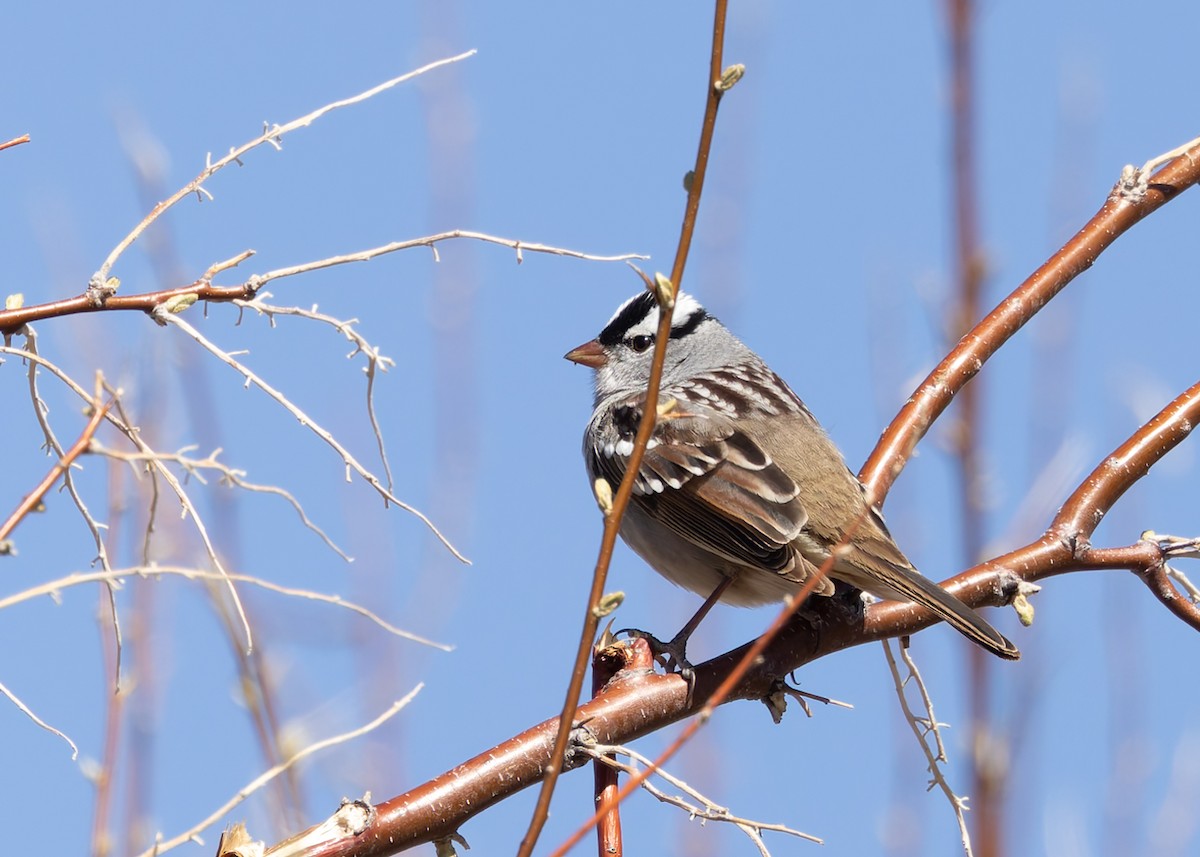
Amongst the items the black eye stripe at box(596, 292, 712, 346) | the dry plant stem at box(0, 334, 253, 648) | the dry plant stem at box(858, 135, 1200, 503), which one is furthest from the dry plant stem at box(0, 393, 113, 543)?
the black eye stripe at box(596, 292, 712, 346)

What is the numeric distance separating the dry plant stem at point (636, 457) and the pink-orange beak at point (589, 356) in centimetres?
356

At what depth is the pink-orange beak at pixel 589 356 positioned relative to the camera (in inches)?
203

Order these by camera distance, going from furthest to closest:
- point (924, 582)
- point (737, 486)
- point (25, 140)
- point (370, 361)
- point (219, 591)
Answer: point (737, 486) → point (924, 582) → point (219, 591) → point (370, 361) → point (25, 140)

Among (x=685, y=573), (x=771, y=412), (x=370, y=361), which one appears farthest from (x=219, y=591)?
(x=771, y=412)

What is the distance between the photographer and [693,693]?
2.61m

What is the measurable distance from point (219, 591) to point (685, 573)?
1.83 metres

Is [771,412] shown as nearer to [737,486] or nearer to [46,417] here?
[737,486]

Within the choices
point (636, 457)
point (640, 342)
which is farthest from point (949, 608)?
point (640, 342)

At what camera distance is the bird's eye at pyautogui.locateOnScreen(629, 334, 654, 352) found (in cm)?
508

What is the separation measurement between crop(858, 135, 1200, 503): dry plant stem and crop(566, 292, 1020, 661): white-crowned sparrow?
0.12 meters

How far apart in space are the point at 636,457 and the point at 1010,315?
2.32 m

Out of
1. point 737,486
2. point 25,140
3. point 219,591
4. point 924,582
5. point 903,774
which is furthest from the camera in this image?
point 737,486

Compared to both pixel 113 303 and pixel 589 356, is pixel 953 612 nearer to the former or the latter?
pixel 113 303

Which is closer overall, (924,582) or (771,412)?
(924,582)
